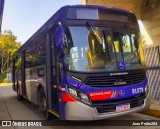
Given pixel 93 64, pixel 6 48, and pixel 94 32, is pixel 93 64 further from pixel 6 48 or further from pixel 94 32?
pixel 6 48

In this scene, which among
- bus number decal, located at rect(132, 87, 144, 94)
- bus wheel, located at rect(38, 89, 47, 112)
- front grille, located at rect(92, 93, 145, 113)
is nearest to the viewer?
front grille, located at rect(92, 93, 145, 113)

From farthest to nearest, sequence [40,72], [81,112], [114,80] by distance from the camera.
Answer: [40,72] < [114,80] < [81,112]

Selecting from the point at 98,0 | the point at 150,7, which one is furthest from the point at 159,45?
the point at 150,7

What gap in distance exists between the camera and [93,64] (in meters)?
6.09

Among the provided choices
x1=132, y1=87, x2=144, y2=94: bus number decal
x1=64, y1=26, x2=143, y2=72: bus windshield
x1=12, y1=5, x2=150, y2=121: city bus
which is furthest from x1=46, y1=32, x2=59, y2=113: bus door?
x1=132, y1=87, x2=144, y2=94: bus number decal

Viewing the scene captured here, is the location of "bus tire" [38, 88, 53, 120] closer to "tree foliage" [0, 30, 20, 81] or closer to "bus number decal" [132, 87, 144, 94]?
"bus number decal" [132, 87, 144, 94]

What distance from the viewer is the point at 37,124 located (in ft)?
25.3

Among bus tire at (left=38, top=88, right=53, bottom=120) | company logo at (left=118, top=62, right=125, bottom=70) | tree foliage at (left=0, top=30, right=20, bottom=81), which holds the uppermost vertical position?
tree foliage at (left=0, top=30, right=20, bottom=81)

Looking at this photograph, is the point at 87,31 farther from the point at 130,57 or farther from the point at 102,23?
the point at 130,57

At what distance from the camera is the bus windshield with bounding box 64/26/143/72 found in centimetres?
605

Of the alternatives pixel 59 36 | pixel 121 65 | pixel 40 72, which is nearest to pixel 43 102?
pixel 40 72

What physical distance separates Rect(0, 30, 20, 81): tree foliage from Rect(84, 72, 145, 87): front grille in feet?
137

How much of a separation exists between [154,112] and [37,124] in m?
3.61

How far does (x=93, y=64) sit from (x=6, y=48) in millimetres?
43196
